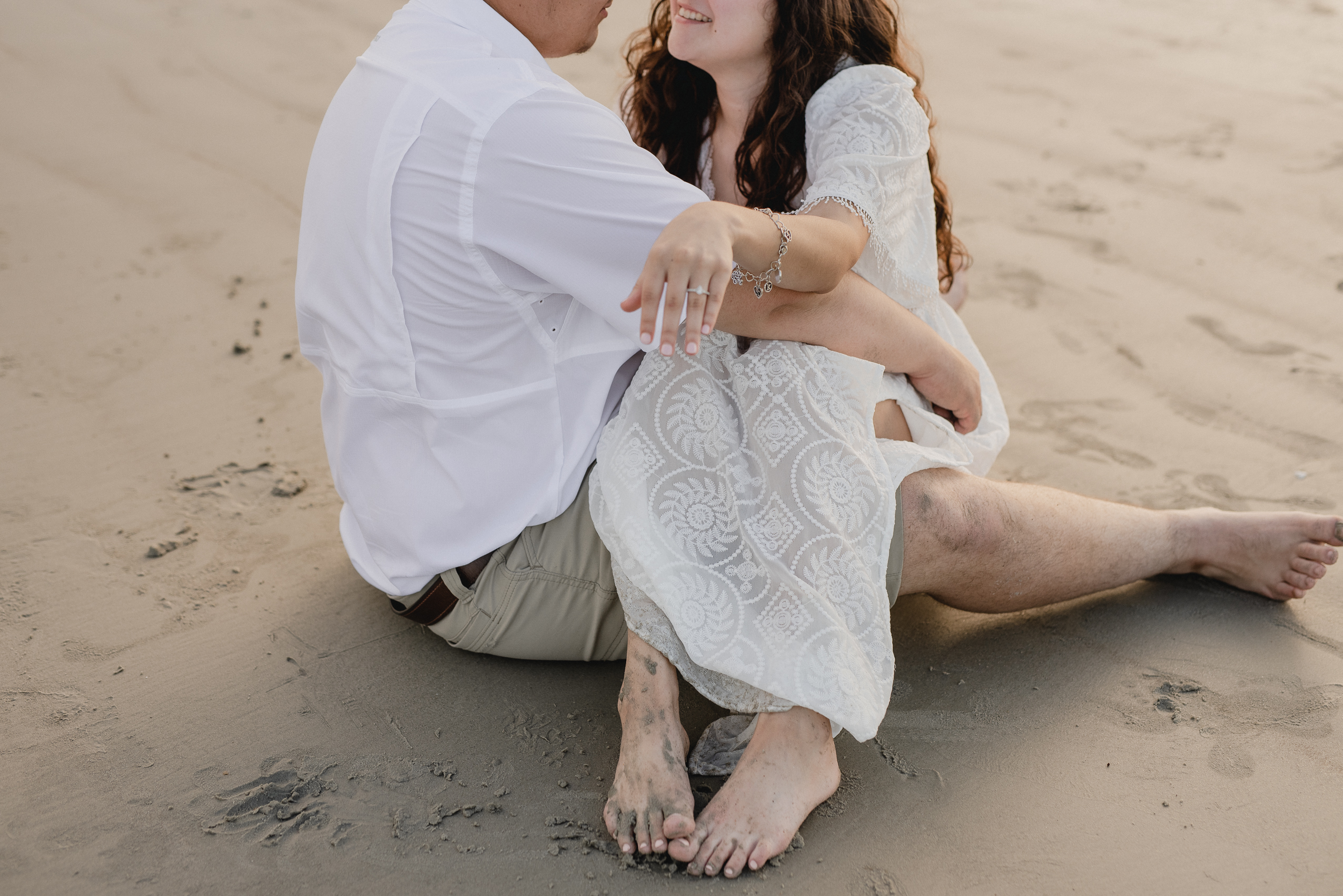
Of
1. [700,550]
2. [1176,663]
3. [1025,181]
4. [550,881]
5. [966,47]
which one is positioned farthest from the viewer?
[966,47]

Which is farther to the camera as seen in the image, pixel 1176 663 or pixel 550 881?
pixel 1176 663

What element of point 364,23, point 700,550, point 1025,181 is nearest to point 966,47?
point 1025,181

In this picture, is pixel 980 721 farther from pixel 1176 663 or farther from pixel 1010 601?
pixel 1176 663

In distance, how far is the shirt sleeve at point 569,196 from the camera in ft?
5.23

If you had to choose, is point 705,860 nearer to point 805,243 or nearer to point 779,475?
point 779,475

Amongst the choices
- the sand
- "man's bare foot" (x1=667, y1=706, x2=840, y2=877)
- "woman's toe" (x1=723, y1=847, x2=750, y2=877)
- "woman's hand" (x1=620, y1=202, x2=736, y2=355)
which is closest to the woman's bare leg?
the sand

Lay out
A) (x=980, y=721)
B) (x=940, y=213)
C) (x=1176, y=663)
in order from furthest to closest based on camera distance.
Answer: (x=940, y=213) → (x=1176, y=663) → (x=980, y=721)

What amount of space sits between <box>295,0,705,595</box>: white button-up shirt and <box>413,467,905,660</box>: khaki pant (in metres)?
0.04

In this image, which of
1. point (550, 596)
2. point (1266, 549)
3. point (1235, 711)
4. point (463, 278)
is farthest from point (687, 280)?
point (1266, 549)

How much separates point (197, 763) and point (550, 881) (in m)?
0.66

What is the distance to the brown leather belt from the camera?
196 cm

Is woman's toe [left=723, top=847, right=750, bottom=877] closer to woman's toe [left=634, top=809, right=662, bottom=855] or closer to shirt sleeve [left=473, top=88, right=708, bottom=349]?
woman's toe [left=634, top=809, right=662, bottom=855]

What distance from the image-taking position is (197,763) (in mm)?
1852

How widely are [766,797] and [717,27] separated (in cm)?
144
